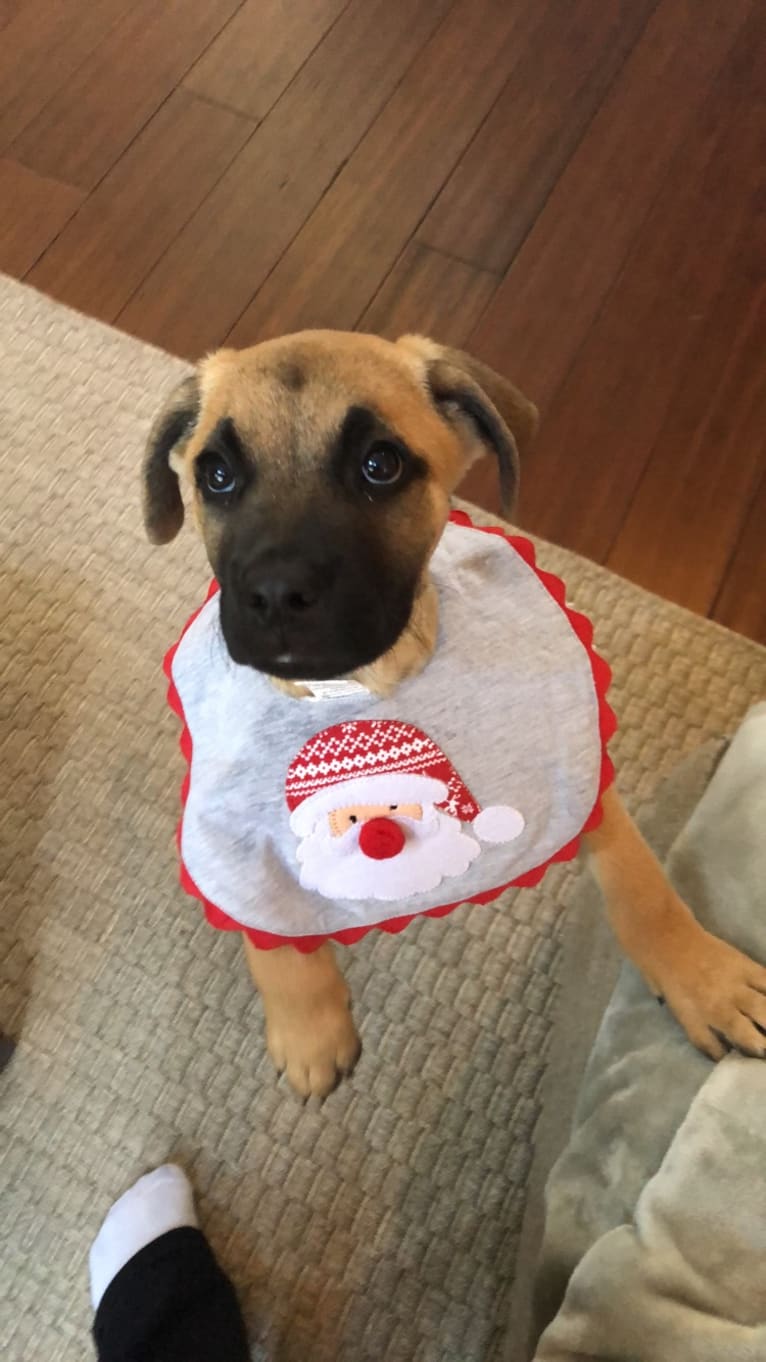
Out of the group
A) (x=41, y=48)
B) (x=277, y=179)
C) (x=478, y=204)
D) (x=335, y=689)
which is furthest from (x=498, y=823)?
(x=41, y=48)

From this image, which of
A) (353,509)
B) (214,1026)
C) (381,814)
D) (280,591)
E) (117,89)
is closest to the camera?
(280,591)

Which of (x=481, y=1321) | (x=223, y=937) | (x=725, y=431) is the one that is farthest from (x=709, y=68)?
(x=481, y=1321)

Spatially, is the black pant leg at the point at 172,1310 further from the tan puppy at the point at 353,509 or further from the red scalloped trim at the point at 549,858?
the tan puppy at the point at 353,509

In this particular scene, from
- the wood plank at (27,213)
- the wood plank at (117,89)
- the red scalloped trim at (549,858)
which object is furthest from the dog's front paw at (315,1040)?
→ the wood plank at (117,89)

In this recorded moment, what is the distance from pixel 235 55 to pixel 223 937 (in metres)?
1.87

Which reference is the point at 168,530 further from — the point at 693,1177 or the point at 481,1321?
the point at 481,1321

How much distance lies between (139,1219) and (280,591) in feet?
3.11

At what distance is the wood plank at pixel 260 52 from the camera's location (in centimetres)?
218

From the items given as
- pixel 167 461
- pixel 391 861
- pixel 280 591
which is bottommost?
pixel 391 861

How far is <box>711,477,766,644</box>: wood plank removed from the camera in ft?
5.60

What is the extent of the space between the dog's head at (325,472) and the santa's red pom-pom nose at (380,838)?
21 cm

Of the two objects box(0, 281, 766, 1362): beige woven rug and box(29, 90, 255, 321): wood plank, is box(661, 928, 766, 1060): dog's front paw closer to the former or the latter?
box(0, 281, 766, 1362): beige woven rug

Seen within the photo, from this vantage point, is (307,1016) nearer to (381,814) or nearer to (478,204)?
(381,814)

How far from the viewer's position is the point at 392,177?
2.09m
